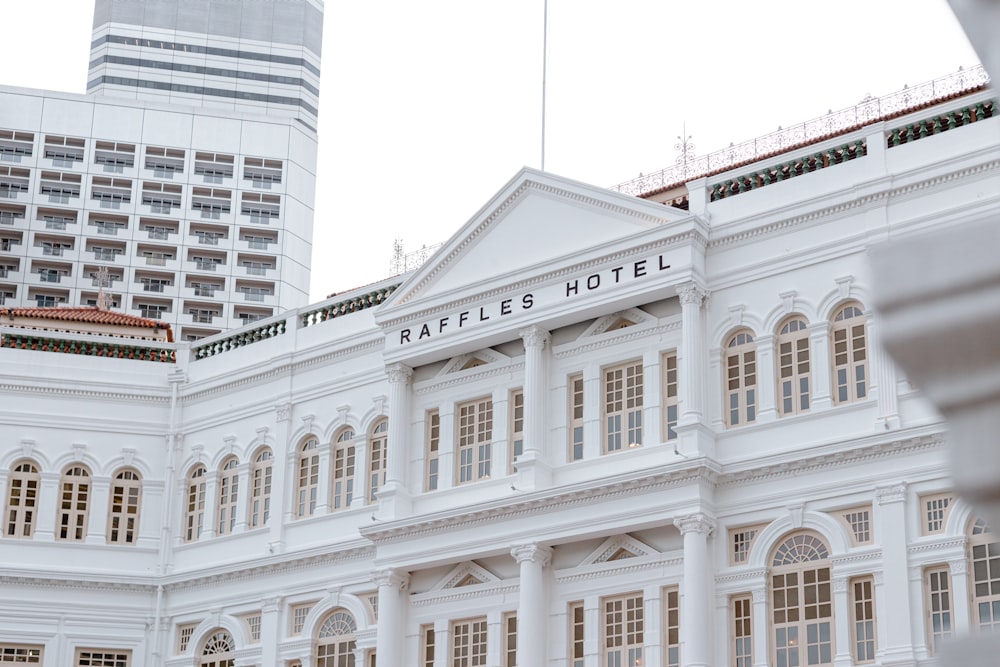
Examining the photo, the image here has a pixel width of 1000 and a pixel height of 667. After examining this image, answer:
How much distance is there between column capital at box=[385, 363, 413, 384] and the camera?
23.8m

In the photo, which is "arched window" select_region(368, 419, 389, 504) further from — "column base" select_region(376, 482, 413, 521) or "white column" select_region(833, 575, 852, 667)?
"white column" select_region(833, 575, 852, 667)

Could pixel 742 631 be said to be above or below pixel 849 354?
below

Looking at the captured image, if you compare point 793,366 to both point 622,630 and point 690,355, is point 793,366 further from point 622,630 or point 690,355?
point 622,630

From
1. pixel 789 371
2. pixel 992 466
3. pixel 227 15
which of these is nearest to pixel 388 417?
pixel 789 371

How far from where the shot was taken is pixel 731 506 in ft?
65.4

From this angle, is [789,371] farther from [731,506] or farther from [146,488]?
[146,488]

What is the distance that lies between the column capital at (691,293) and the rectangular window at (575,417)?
216 centimetres

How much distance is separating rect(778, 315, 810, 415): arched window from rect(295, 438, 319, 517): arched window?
28.7ft

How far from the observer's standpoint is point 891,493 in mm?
18516

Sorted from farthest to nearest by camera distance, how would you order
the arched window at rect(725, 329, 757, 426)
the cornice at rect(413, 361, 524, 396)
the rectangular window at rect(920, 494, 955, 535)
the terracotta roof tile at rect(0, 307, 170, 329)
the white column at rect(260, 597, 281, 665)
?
the terracotta roof tile at rect(0, 307, 170, 329)
the white column at rect(260, 597, 281, 665)
the cornice at rect(413, 361, 524, 396)
the arched window at rect(725, 329, 757, 426)
the rectangular window at rect(920, 494, 955, 535)

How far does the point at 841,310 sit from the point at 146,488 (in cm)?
1355

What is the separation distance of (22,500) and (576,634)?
11222mm

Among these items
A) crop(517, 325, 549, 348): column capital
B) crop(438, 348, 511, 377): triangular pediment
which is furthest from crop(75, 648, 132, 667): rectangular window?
crop(517, 325, 549, 348): column capital

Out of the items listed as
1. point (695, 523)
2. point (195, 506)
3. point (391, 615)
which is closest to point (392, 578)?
point (391, 615)
